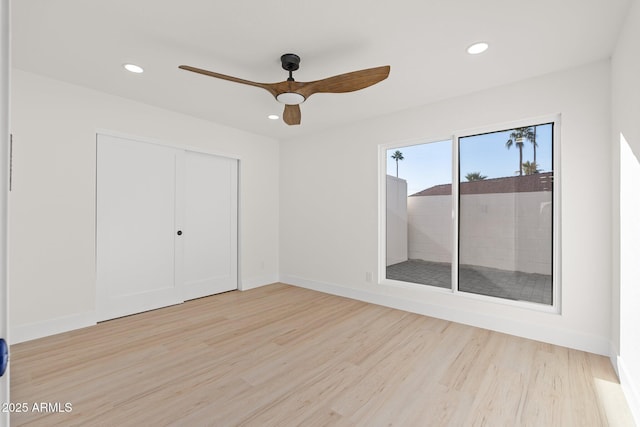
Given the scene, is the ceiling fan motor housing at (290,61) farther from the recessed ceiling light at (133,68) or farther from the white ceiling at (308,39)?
the recessed ceiling light at (133,68)

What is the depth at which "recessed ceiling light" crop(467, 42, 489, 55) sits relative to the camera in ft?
7.73

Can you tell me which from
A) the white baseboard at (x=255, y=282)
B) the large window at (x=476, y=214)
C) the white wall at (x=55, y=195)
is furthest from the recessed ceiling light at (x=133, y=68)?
the white baseboard at (x=255, y=282)

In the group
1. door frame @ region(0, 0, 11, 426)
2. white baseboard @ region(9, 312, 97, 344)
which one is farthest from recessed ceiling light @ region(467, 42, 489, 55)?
white baseboard @ region(9, 312, 97, 344)

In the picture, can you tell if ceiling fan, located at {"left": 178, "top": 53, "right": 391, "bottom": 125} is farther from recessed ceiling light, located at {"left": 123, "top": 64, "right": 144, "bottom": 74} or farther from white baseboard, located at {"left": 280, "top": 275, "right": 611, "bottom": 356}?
white baseboard, located at {"left": 280, "top": 275, "right": 611, "bottom": 356}

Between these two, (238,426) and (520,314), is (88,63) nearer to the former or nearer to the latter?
(238,426)

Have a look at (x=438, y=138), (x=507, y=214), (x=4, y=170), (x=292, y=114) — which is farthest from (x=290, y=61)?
(x=507, y=214)

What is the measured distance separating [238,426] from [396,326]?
199 cm

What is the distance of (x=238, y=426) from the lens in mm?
1747

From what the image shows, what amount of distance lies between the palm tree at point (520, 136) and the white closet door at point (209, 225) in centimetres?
375

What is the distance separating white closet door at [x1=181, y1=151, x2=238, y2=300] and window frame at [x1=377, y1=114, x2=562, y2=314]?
231 centimetres

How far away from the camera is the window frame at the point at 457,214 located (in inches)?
112

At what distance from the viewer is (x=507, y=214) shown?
320 cm

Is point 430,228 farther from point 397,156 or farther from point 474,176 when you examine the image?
point 397,156

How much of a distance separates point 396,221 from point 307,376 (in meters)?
2.43
